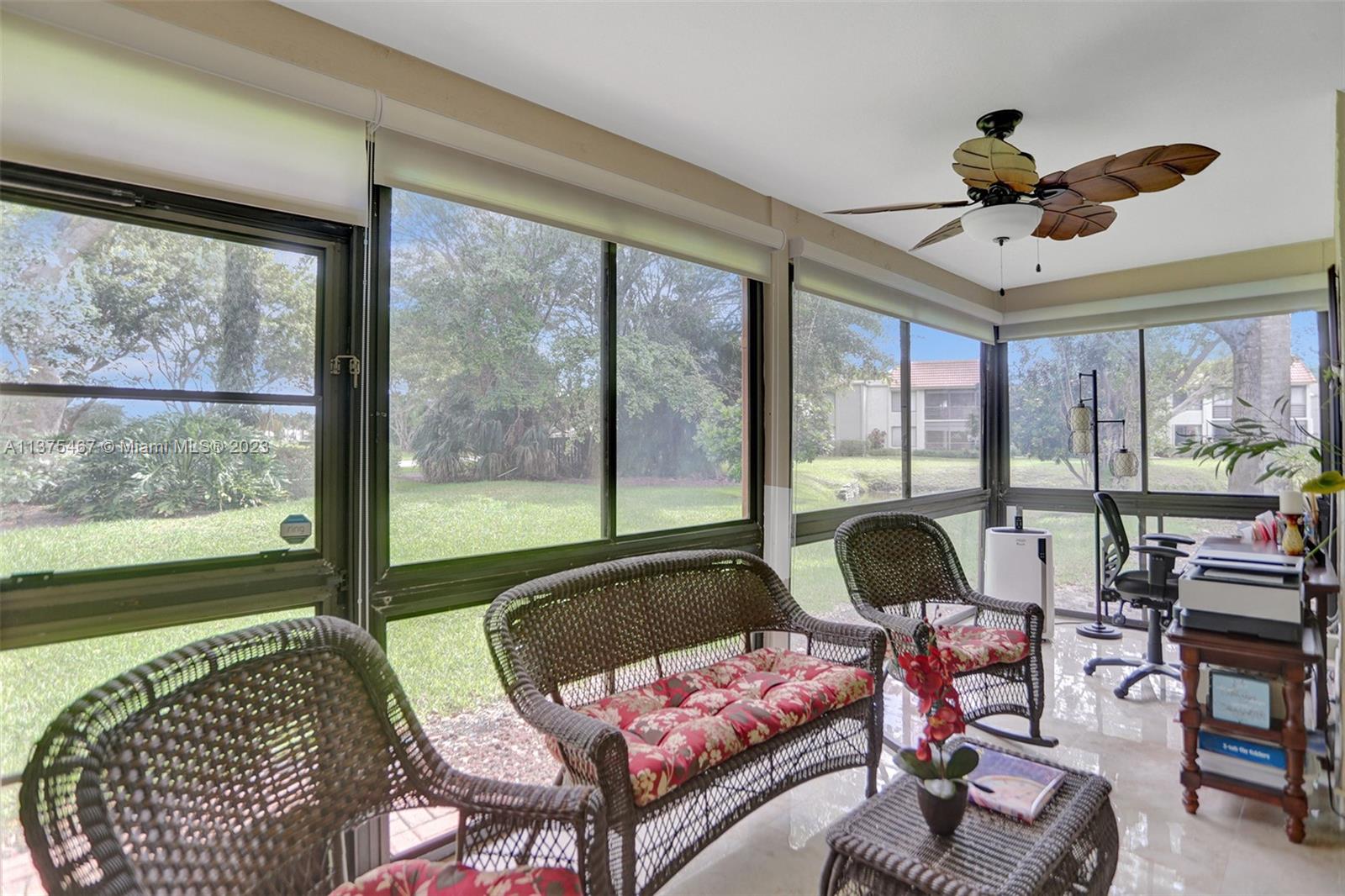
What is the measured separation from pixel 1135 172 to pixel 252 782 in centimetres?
296

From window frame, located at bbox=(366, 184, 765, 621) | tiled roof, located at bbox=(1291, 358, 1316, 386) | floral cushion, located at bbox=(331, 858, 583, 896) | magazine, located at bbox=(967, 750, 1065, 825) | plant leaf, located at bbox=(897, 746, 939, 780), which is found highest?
tiled roof, located at bbox=(1291, 358, 1316, 386)

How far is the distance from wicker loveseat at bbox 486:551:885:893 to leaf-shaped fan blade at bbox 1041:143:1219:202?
1.77m

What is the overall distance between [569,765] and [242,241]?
177 centimetres

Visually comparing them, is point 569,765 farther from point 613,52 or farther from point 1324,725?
point 1324,725

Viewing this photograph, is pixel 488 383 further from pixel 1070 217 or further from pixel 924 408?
pixel 924 408

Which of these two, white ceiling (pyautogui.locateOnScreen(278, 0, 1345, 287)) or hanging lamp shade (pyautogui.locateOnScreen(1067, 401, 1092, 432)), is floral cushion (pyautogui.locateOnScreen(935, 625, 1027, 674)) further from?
hanging lamp shade (pyautogui.locateOnScreen(1067, 401, 1092, 432))

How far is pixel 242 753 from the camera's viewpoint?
141 cm

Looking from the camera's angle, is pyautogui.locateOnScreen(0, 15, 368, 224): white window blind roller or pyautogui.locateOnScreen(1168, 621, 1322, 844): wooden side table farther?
pyautogui.locateOnScreen(1168, 621, 1322, 844): wooden side table

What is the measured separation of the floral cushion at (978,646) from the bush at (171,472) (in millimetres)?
2516

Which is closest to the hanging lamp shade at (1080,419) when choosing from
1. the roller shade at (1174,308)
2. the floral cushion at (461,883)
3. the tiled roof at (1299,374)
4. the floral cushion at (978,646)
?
the roller shade at (1174,308)

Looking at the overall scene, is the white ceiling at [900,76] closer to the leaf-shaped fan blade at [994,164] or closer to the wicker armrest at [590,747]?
the leaf-shaped fan blade at [994,164]

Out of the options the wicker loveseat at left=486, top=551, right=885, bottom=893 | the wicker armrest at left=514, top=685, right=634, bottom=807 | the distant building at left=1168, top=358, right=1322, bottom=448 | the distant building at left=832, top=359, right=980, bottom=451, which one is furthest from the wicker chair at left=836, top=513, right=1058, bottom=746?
the distant building at left=1168, top=358, right=1322, bottom=448

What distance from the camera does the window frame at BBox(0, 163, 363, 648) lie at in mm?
1585

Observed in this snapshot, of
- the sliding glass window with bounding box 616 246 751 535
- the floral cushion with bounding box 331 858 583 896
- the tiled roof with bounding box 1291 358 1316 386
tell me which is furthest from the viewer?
the tiled roof with bounding box 1291 358 1316 386
